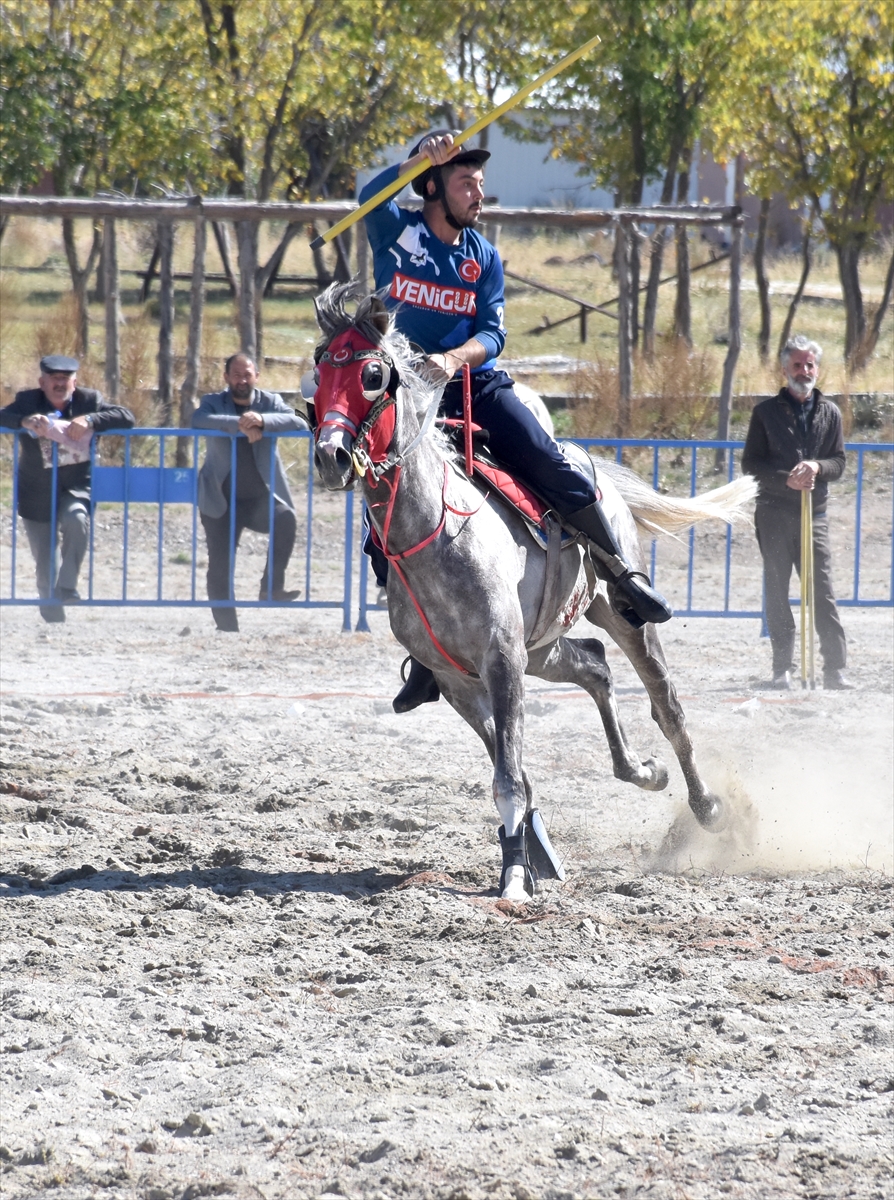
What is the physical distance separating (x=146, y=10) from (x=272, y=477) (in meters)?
12.9

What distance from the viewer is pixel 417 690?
583cm

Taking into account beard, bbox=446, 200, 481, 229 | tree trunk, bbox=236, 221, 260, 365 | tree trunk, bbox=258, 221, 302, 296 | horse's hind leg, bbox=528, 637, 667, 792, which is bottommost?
horse's hind leg, bbox=528, 637, 667, 792

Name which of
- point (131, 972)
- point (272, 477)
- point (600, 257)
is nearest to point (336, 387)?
point (131, 972)

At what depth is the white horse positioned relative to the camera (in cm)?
465

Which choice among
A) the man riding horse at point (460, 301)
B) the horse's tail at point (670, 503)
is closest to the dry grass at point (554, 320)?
the horse's tail at point (670, 503)

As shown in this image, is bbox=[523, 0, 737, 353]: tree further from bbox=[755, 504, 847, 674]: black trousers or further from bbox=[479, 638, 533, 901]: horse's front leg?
bbox=[479, 638, 533, 901]: horse's front leg

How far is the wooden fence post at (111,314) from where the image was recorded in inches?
623

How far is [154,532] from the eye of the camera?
559 inches

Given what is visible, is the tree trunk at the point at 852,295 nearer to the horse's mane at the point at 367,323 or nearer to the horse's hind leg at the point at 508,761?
the horse's hind leg at the point at 508,761

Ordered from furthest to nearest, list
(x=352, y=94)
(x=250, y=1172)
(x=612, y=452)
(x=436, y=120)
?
(x=436, y=120) < (x=352, y=94) < (x=612, y=452) < (x=250, y=1172)

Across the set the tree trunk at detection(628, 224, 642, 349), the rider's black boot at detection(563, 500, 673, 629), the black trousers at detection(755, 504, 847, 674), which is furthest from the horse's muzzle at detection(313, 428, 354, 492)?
the tree trunk at detection(628, 224, 642, 349)

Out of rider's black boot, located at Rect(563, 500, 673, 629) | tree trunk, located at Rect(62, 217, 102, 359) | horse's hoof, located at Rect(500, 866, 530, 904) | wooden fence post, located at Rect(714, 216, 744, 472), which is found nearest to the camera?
horse's hoof, located at Rect(500, 866, 530, 904)

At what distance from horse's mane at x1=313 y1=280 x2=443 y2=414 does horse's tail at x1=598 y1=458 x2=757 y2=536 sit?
1730 millimetres

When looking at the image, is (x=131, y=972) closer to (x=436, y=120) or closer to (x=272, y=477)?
(x=272, y=477)
